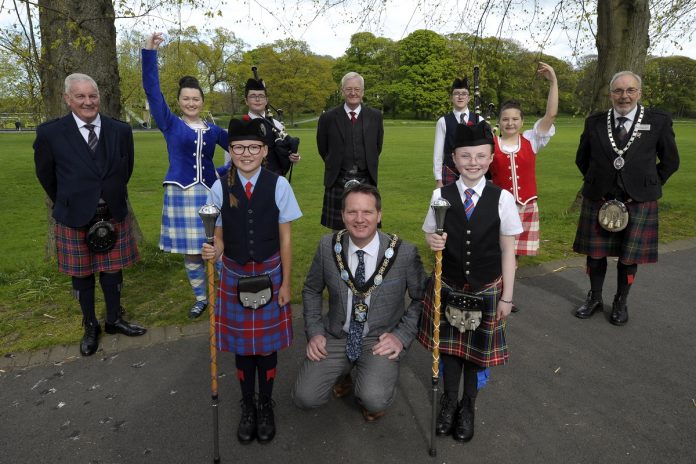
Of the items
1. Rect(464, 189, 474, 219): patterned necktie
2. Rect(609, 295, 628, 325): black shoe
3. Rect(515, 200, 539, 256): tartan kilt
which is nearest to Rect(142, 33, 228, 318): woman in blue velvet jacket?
Rect(464, 189, 474, 219): patterned necktie

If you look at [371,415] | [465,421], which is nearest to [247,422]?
[371,415]

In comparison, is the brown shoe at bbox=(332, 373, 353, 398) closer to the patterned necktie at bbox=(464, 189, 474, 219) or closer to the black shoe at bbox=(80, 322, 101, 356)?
the patterned necktie at bbox=(464, 189, 474, 219)

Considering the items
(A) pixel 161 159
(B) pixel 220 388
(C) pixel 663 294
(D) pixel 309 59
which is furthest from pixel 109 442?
(D) pixel 309 59

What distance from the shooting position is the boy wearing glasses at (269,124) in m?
4.73

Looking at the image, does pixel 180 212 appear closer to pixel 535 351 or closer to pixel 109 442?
pixel 109 442

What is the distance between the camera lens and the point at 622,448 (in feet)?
9.23

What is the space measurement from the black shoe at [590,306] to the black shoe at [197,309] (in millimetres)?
3556

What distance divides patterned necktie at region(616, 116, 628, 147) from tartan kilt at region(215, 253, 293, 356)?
129 inches

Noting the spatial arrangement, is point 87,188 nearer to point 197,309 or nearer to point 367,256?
point 197,309

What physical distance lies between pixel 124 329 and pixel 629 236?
4.53 metres

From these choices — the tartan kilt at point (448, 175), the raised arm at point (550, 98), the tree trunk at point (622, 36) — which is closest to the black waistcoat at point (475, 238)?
the raised arm at point (550, 98)

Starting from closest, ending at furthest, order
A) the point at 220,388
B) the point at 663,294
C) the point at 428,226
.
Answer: the point at 428,226, the point at 220,388, the point at 663,294

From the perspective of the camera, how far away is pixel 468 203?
283 centimetres

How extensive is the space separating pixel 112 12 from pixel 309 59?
56.8 metres
